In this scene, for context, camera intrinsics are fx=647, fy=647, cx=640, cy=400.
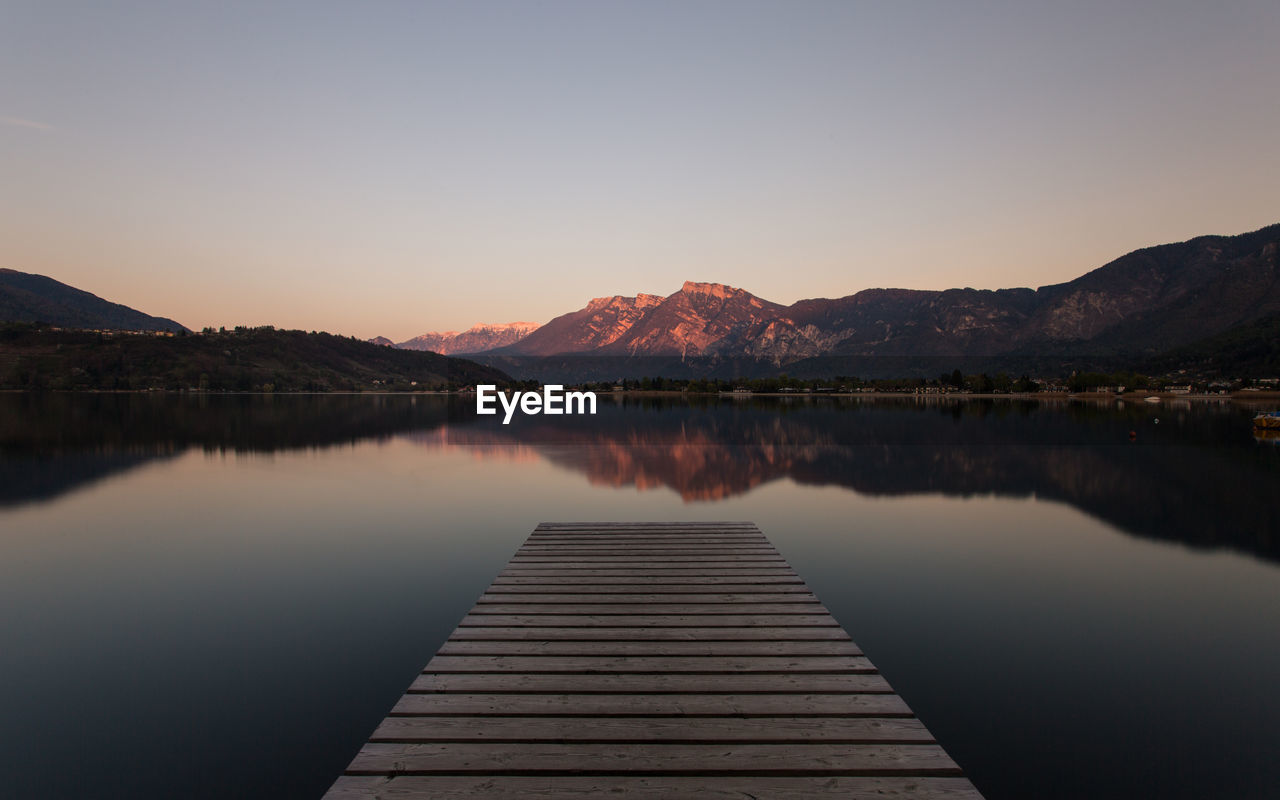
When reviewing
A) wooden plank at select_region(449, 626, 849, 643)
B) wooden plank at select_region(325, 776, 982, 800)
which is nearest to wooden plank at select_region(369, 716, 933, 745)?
wooden plank at select_region(325, 776, 982, 800)

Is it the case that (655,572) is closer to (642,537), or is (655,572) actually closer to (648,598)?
(648,598)

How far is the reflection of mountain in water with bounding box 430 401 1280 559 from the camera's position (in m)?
23.8

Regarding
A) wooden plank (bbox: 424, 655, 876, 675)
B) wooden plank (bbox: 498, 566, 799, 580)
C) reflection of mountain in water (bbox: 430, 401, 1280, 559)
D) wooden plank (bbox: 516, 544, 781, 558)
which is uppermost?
wooden plank (bbox: 424, 655, 876, 675)

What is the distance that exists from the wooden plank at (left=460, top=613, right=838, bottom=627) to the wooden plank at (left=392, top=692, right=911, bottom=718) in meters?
2.23

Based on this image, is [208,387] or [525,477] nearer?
[525,477]

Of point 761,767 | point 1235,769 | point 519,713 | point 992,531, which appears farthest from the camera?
point 992,531

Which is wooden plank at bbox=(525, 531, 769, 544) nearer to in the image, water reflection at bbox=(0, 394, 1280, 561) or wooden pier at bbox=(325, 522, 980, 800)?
wooden pier at bbox=(325, 522, 980, 800)

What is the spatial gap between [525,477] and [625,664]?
2494 centimetres

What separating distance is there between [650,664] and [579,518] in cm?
1460

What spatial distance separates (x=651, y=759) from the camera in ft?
18.9

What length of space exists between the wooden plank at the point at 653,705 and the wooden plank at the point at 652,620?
2.23 m

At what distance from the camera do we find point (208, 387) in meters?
174

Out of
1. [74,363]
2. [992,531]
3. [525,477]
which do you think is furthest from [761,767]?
[74,363]

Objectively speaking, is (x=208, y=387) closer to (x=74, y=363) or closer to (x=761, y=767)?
(x=74, y=363)
